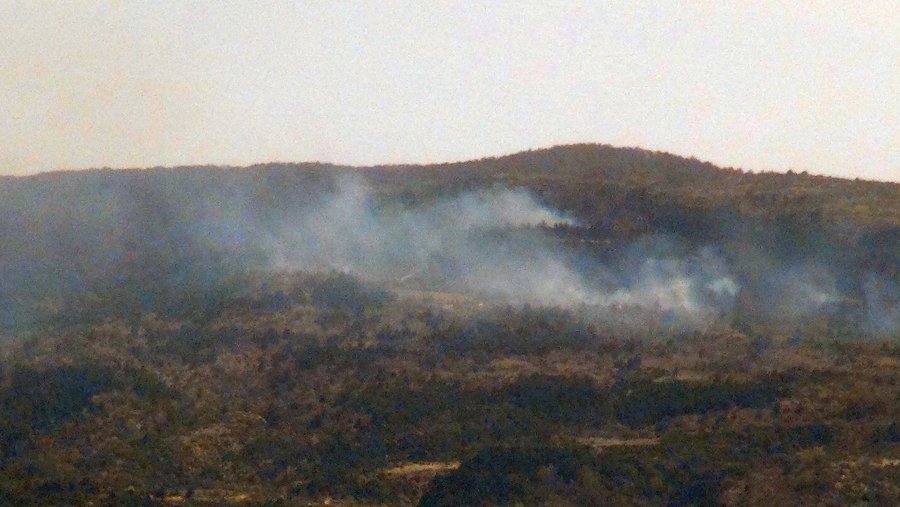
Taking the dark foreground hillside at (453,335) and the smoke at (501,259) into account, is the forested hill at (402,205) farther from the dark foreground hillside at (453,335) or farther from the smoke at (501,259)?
the smoke at (501,259)

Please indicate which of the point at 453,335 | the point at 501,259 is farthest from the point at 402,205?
the point at 453,335

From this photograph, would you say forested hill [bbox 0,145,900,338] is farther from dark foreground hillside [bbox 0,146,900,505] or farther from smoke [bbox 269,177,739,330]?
smoke [bbox 269,177,739,330]

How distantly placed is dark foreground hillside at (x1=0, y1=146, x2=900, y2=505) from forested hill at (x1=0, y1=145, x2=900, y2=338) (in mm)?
181

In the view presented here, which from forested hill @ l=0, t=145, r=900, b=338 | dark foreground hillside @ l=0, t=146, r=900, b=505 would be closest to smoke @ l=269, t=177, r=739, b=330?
dark foreground hillside @ l=0, t=146, r=900, b=505

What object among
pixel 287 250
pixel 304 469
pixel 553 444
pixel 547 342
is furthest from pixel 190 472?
pixel 287 250

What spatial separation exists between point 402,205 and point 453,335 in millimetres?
17429

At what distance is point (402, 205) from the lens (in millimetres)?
74500

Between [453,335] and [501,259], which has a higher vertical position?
[501,259]

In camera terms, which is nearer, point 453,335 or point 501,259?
point 453,335

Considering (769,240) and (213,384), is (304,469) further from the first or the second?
(769,240)

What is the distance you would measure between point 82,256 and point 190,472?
87.8 ft

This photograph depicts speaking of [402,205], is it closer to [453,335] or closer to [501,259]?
[501,259]

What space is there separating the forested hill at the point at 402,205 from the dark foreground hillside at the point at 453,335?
18cm

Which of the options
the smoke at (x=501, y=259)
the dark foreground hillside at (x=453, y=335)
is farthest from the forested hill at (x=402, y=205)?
the smoke at (x=501, y=259)
